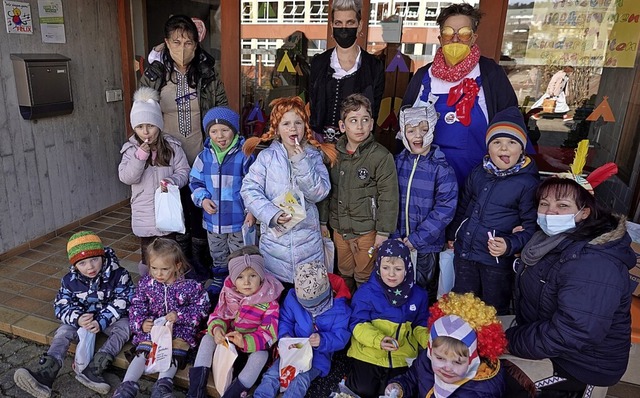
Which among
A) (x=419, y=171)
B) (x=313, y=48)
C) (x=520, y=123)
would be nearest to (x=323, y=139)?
(x=419, y=171)

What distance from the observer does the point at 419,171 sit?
10.1 feet

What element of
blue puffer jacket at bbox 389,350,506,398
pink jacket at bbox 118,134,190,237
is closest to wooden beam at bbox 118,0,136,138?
pink jacket at bbox 118,134,190,237

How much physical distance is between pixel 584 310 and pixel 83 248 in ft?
9.90

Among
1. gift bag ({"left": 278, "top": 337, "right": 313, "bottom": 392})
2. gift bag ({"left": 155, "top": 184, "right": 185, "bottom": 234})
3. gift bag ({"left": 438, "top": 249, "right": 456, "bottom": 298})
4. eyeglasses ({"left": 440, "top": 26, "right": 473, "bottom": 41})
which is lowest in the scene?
gift bag ({"left": 278, "top": 337, "right": 313, "bottom": 392})

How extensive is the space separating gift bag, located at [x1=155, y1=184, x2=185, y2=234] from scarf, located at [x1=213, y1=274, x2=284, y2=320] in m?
0.78

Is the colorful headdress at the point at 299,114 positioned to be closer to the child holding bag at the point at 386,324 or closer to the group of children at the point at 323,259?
the group of children at the point at 323,259

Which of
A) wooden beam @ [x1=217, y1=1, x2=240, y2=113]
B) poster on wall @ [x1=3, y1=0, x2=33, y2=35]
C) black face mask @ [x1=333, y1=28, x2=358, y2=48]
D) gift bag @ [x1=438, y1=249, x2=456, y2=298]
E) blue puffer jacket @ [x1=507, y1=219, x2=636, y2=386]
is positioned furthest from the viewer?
wooden beam @ [x1=217, y1=1, x2=240, y2=113]

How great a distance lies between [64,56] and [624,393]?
564 centimetres

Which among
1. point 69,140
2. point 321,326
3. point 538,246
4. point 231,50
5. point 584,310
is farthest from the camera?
point 231,50

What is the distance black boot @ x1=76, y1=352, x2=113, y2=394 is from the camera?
2873 millimetres

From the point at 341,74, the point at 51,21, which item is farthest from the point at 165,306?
the point at 51,21

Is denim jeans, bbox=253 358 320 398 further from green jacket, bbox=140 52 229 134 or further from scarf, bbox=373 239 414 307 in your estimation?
green jacket, bbox=140 52 229 134

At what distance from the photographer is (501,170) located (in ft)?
9.06

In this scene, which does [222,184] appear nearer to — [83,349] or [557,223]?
[83,349]
